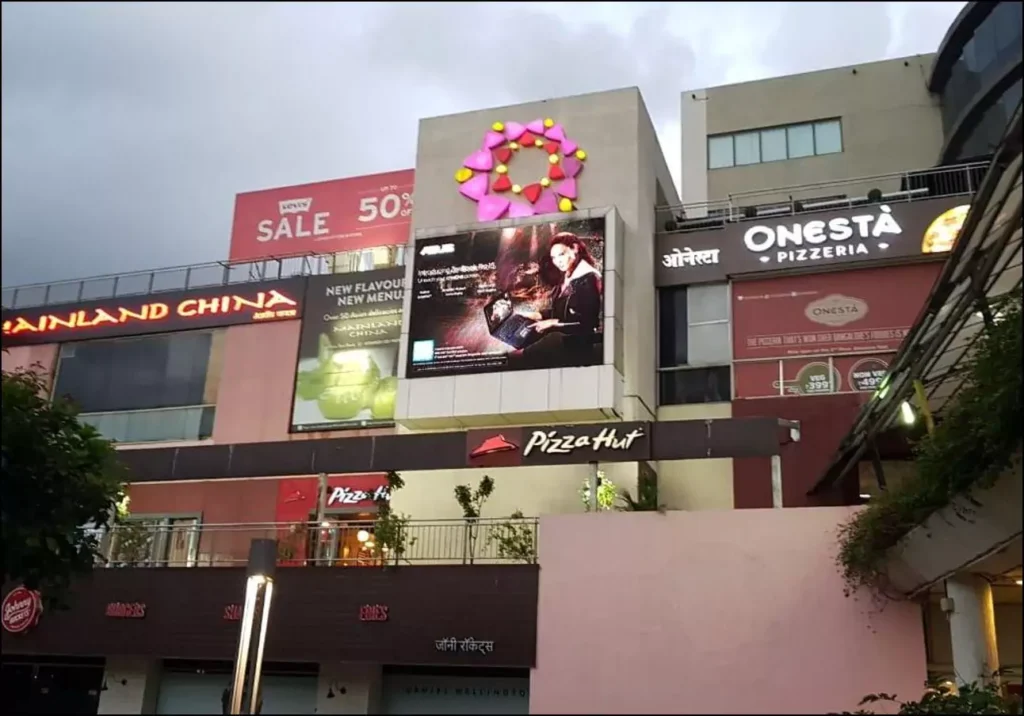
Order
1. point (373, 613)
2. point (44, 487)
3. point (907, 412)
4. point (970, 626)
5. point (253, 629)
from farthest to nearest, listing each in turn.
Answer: point (373, 613), point (970, 626), point (907, 412), point (253, 629), point (44, 487)

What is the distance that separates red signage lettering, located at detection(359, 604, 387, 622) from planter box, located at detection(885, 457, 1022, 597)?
761cm

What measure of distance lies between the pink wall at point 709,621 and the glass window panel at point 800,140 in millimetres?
18547

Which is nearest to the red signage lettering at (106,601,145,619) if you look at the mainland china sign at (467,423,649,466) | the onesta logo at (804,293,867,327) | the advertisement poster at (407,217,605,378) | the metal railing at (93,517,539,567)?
the metal railing at (93,517,539,567)

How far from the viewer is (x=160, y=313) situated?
22.7m

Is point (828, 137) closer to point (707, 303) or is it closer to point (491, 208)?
point (707, 303)

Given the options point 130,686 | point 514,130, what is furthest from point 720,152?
point 130,686

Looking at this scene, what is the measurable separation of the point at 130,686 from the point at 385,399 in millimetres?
7094

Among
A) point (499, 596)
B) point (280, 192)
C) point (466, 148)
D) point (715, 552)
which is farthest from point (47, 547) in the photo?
point (280, 192)

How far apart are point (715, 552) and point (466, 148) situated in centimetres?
1065

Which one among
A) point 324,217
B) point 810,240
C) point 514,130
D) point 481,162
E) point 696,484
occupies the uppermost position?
point 324,217

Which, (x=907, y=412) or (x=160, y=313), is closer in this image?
(x=907, y=412)

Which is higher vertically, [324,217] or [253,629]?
[324,217]

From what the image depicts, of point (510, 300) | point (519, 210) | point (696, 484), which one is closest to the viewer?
point (696, 484)

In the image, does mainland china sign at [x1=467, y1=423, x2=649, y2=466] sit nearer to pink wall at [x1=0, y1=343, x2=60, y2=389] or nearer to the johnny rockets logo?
the johnny rockets logo
